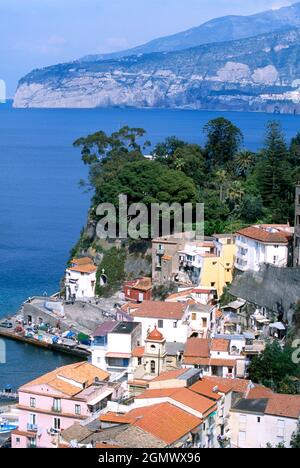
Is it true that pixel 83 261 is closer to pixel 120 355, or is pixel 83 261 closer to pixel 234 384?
pixel 120 355

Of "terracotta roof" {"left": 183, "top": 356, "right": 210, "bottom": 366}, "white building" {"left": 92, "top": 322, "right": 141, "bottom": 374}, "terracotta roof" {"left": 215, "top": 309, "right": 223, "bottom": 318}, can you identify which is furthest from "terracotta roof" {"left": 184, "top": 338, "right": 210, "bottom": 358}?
"terracotta roof" {"left": 215, "top": 309, "right": 223, "bottom": 318}

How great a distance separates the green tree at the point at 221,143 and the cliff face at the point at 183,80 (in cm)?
10934

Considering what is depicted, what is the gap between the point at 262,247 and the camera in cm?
1991

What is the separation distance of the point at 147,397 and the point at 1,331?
32.0 feet

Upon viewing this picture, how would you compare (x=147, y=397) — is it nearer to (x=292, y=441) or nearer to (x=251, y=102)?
(x=292, y=441)

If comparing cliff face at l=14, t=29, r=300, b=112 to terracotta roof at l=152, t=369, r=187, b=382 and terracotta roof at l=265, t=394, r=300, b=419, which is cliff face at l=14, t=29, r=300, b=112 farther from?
terracotta roof at l=265, t=394, r=300, b=419

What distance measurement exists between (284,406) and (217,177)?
13.3 m

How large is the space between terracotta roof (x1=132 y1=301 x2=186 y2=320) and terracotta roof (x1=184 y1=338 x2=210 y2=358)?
3.19ft

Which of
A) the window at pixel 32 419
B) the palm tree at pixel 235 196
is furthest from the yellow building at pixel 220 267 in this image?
the window at pixel 32 419

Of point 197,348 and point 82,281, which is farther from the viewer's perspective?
point 82,281

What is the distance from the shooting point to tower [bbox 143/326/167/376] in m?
15.9

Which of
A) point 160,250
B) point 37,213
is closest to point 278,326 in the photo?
point 160,250

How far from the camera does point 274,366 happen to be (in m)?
15.6
